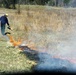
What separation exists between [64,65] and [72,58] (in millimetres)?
1220

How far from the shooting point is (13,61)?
10.4 metres

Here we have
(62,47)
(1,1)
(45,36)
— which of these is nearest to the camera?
(62,47)

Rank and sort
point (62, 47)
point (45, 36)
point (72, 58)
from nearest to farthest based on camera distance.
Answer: point (72, 58) → point (62, 47) → point (45, 36)

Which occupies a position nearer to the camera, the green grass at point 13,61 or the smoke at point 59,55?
the green grass at point 13,61

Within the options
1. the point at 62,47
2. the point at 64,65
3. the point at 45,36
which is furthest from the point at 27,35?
the point at 64,65

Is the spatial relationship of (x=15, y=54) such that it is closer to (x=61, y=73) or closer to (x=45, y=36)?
(x=61, y=73)

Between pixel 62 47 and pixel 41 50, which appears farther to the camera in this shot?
pixel 62 47

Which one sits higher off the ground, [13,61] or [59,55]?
[13,61]

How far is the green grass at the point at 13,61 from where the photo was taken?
369 inches

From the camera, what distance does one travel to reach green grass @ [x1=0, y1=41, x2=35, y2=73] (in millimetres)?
9363

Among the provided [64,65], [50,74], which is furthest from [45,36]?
[50,74]

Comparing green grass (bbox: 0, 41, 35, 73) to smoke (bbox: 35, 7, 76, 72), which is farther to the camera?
smoke (bbox: 35, 7, 76, 72)

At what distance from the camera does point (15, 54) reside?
457 inches

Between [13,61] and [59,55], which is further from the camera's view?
[59,55]
